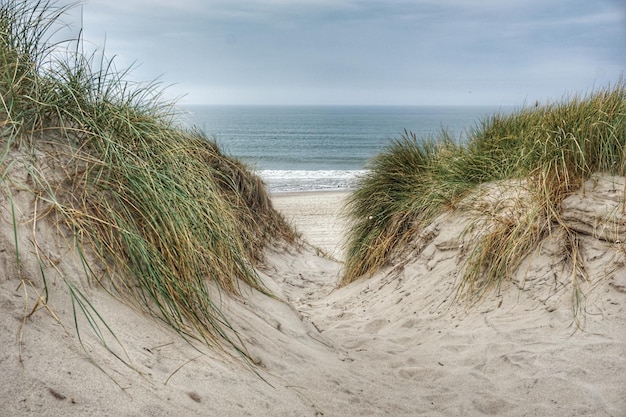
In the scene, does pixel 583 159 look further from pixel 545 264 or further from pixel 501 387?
pixel 501 387

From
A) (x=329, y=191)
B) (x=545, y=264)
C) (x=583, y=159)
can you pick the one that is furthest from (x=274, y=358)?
(x=329, y=191)

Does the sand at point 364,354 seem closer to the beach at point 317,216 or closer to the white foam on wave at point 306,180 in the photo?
the beach at point 317,216

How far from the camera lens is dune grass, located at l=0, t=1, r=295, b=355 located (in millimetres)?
2924

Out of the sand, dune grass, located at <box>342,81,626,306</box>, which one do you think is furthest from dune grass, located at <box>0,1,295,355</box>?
dune grass, located at <box>342,81,626,306</box>

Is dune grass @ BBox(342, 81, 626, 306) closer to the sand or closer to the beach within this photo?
the sand

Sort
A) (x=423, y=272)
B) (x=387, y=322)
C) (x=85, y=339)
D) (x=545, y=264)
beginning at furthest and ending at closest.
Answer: (x=423, y=272) < (x=387, y=322) < (x=545, y=264) < (x=85, y=339)

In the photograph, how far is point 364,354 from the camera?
12.8 ft

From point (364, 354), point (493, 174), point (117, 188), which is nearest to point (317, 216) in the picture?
point (493, 174)

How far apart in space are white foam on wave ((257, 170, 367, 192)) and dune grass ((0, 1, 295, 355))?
17242 millimetres

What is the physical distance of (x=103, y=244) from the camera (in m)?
2.96

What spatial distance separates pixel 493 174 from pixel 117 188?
3.57 meters

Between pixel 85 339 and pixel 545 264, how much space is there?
318 centimetres

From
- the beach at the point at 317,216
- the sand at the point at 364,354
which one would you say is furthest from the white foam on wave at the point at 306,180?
the sand at the point at 364,354

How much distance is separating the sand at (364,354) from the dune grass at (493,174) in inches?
9.4
